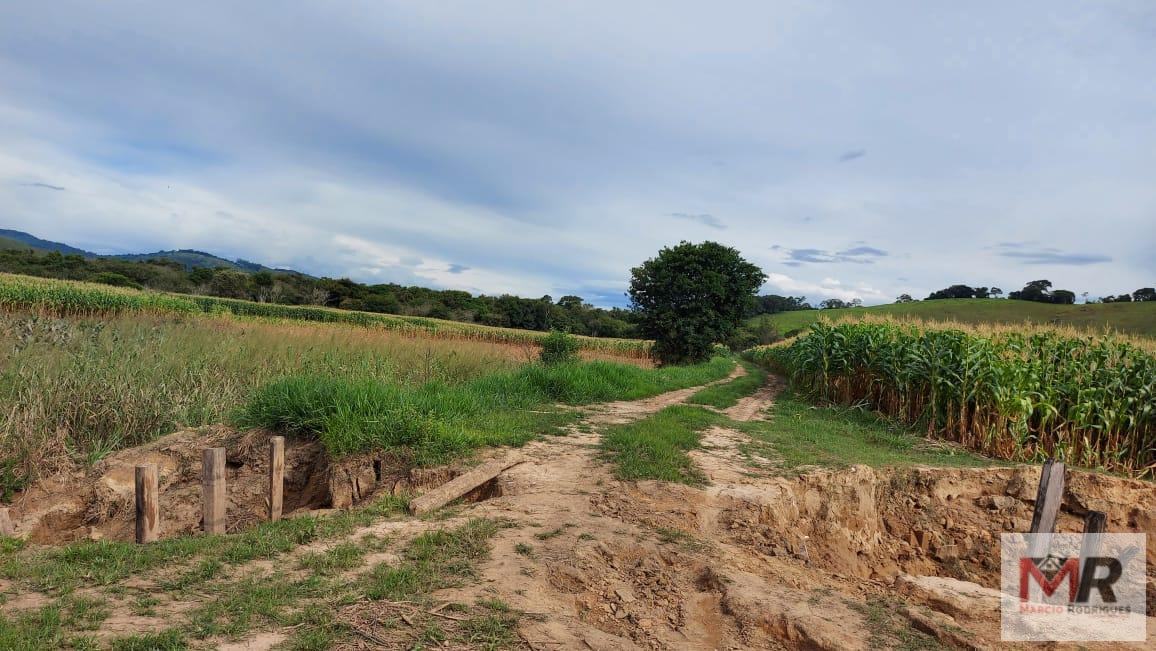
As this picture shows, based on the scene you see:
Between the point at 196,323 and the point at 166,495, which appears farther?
the point at 196,323

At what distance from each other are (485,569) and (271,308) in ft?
110

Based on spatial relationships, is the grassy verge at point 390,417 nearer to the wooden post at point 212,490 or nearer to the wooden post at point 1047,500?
the wooden post at point 212,490

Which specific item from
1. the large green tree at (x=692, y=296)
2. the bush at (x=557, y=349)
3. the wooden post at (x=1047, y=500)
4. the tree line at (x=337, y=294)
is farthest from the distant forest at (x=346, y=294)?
the wooden post at (x=1047, y=500)

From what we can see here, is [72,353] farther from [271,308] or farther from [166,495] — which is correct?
[271,308]

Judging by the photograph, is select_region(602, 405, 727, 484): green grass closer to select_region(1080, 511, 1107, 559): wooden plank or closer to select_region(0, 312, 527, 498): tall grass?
select_region(1080, 511, 1107, 559): wooden plank

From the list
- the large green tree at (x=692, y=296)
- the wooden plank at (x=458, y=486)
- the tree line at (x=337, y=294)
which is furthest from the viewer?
the tree line at (x=337, y=294)

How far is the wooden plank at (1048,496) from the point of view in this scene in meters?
5.38

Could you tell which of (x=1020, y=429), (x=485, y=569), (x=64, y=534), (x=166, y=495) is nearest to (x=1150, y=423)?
(x=1020, y=429)

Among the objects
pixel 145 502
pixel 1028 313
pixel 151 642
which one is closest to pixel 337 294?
pixel 145 502

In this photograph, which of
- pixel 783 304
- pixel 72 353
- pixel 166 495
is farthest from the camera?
Result: pixel 783 304

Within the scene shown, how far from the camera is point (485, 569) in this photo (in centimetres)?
360

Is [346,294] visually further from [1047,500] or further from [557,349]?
[1047,500]

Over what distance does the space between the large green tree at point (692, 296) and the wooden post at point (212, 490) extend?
65.1 feet

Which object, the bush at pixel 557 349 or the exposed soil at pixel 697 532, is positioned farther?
A: the bush at pixel 557 349
